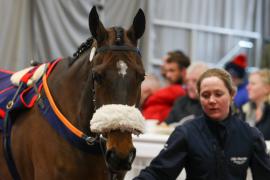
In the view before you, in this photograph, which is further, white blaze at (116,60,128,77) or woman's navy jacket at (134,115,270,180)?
woman's navy jacket at (134,115,270,180)

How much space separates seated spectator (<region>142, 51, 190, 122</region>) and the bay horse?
249 cm

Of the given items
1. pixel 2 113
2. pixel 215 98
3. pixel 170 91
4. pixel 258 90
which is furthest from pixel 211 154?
pixel 170 91

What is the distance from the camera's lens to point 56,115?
8.23 ft

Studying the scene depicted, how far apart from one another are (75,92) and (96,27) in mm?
353

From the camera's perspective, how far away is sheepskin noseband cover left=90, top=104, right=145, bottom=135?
2.10 metres

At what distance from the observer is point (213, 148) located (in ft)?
Answer: 8.99

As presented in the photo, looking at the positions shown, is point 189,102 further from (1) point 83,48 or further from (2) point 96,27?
(2) point 96,27

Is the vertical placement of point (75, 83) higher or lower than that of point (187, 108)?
higher

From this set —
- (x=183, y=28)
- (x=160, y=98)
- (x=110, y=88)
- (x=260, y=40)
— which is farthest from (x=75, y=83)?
(x=260, y=40)

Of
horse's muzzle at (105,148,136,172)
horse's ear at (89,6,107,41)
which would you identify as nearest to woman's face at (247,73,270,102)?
horse's ear at (89,6,107,41)

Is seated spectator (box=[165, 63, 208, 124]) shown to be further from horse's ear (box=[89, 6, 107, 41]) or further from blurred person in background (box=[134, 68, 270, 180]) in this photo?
horse's ear (box=[89, 6, 107, 41])

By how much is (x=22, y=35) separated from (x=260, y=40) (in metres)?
5.52

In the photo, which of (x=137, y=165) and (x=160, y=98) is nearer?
(x=137, y=165)

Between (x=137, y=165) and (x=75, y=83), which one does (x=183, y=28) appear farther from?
(x=75, y=83)
